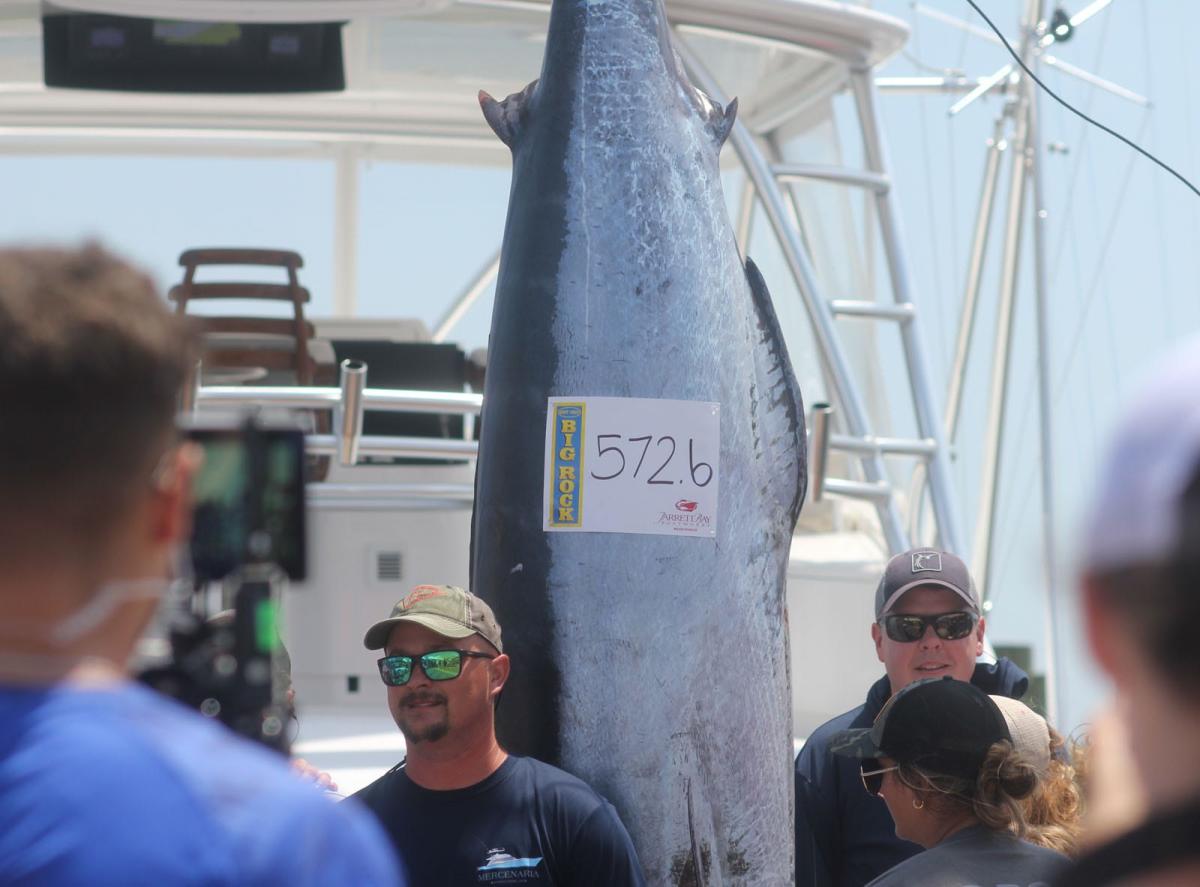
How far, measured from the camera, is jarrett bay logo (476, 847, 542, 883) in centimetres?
213

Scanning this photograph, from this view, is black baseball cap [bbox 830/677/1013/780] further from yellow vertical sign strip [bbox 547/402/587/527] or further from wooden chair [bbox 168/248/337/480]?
wooden chair [bbox 168/248/337/480]

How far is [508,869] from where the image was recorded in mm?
2131

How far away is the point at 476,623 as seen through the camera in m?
2.21

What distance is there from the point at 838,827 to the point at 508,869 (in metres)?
0.73

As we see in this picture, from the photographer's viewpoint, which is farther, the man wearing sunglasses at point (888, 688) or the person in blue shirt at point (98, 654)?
the man wearing sunglasses at point (888, 688)

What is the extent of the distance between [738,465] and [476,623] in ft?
1.41

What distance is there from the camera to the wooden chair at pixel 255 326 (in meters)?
5.02

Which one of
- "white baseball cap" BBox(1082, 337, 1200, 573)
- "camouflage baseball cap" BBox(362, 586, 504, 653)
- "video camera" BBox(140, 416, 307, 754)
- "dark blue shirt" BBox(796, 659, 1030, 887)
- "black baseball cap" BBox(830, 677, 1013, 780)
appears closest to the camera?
"white baseball cap" BBox(1082, 337, 1200, 573)

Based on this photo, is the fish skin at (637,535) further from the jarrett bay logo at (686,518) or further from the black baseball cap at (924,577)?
the black baseball cap at (924,577)

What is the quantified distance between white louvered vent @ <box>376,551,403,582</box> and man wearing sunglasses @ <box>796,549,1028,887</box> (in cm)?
264

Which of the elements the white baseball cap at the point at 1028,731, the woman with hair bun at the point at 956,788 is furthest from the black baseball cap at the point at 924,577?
the woman with hair bun at the point at 956,788

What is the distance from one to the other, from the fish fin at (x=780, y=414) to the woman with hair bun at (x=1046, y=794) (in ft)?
1.33

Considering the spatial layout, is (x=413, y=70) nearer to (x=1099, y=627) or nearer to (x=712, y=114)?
(x=712, y=114)

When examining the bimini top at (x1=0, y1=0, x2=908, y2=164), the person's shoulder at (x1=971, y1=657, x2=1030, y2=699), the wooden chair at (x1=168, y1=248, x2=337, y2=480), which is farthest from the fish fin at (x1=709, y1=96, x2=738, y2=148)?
the wooden chair at (x1=168, y1=248, x2=337, y2=480)
